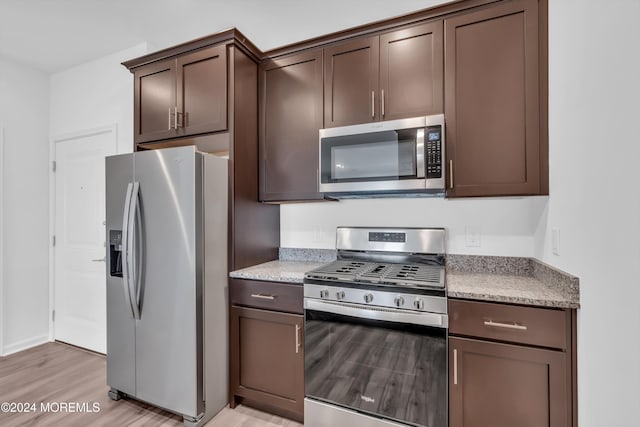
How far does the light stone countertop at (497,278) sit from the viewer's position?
1282 millimetres

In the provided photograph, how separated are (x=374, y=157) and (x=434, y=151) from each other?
1.14ft

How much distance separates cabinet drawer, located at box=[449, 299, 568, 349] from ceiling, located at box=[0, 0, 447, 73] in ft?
→ 6.42

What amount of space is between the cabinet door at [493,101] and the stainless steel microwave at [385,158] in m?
0.18

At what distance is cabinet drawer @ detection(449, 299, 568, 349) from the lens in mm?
1247

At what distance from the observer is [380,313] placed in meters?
1.50

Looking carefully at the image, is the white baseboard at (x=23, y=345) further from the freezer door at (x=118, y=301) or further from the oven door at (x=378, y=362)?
the oven door at (x=378, y=362)

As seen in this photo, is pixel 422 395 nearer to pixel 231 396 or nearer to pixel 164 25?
pixel 231 396

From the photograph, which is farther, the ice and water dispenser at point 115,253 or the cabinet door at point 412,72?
the ice and water dispenser at point 115,253

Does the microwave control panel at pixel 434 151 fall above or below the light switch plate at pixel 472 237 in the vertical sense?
above

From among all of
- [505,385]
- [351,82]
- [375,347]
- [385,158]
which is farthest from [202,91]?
[505,385]

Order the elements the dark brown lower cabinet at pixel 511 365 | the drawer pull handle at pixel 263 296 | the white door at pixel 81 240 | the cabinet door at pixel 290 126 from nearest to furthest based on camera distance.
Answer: the dark brown lower cabinet at pixel 511 365
the drawer pull handle at pixel 263 296
the cabinet door at pixel 290 126
the white door at pixel 81 240

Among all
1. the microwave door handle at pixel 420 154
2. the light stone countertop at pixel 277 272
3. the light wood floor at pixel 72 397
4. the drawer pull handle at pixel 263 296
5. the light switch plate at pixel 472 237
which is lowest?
the light wood floor at pixel 72 397

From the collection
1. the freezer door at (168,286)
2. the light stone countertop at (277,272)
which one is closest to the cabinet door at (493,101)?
the light stone countertop at (277,272)

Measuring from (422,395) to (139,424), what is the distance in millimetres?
1725
